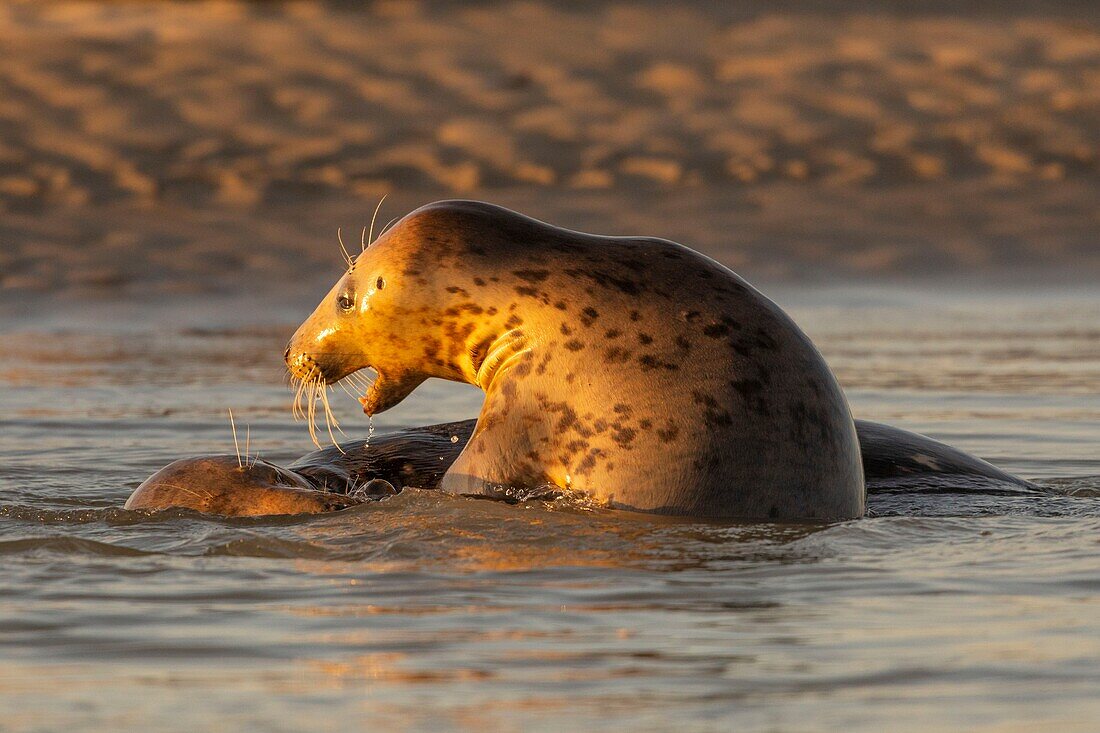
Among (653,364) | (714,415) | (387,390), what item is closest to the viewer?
(714,415)

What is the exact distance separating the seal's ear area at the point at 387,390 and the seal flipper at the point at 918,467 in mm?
1572

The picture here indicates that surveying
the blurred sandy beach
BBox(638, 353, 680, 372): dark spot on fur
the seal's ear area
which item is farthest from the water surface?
the blurred sandy beach

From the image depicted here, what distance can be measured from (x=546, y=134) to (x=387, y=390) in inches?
467

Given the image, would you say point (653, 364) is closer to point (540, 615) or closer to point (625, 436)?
point (625, 436)

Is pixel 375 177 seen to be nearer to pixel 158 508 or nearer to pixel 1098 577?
pixel 158 508

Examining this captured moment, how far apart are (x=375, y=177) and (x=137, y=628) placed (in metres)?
13.5

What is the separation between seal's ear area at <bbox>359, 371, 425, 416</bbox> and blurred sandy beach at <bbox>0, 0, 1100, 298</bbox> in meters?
8.78

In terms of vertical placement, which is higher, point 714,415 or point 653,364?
point 653,364

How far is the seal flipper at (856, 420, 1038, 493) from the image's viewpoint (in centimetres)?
696

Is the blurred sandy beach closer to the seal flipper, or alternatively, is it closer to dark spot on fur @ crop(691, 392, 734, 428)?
the seal flipper

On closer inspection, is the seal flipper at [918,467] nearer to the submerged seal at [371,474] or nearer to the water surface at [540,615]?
the submerged seal at [371,474]

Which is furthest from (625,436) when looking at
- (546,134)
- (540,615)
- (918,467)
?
(546,134)

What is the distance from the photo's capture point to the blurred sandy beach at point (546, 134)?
55.5 ft

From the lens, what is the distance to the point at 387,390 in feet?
23.1
